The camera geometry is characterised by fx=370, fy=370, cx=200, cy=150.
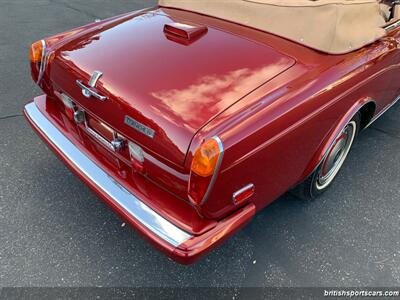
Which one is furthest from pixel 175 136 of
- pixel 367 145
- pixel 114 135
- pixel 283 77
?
pixel 367 145

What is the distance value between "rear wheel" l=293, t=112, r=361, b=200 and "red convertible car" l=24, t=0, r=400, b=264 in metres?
0.02

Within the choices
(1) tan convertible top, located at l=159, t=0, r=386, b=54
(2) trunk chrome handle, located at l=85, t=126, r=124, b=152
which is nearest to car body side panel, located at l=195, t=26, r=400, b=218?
(1) tan convertible top, located at l=159, t=0, r=386, b=54

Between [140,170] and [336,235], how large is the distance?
58.2 inches

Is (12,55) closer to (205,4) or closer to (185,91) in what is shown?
(205,4)

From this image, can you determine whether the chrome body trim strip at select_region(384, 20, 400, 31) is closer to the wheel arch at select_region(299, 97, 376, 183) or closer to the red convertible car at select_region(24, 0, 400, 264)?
the red convertible car at select_region(24, 0, 400, 264)

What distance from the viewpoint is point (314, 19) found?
2.29 m

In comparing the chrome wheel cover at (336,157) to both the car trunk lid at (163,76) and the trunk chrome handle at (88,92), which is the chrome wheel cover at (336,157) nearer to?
the car trunk lid at (163,76)

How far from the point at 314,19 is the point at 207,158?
4.13 ft

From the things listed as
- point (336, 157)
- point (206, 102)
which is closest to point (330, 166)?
point (336, 157)

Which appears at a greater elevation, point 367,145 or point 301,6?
point 301,6

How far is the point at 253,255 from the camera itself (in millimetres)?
2416

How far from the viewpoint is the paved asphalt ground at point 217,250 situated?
2268 mm

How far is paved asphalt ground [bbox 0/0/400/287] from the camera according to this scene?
2268mm

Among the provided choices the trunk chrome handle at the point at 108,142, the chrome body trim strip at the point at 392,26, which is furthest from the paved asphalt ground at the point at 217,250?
the chrome body trim strip at the point at 392,26
